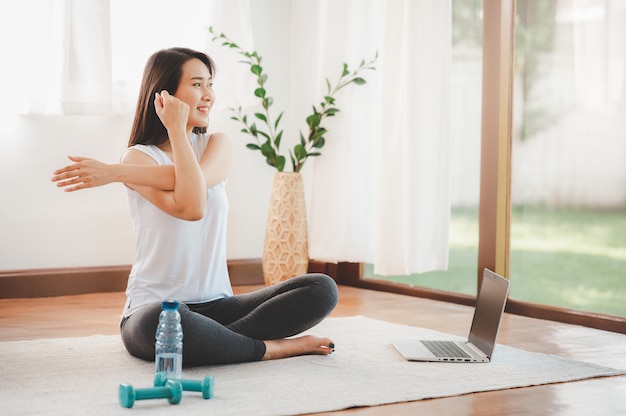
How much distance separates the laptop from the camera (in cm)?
248

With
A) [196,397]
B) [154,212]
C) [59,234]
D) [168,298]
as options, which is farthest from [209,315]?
[59,234]

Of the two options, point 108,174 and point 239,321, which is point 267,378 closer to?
point 239,321

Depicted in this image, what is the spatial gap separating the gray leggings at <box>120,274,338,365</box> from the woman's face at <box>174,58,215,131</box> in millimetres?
504

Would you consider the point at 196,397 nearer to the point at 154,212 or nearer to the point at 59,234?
the point at 154,212

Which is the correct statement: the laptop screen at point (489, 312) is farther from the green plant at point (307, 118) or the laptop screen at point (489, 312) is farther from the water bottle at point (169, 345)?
the green plant at point (307, 118)

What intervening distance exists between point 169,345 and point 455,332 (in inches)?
47.9

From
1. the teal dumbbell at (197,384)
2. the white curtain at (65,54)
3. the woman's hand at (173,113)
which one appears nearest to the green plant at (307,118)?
the white curtain at (65,54)

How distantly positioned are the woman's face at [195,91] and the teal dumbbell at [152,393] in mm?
815

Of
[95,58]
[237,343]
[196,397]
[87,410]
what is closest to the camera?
[87,410]

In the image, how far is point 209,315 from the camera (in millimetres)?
2488

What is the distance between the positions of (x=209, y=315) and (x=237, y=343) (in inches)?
6.6

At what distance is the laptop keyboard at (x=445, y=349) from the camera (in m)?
2.53

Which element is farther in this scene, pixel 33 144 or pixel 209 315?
pixel 33 144

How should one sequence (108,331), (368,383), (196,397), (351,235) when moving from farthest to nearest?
(351,235)
(108,331)
(368,383)
(196,397)
